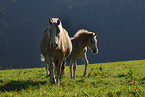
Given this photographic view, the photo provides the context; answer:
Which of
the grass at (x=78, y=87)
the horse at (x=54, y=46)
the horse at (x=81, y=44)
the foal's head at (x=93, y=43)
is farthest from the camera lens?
the foal's head at (x=93, y=43)

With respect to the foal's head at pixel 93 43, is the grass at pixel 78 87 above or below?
below

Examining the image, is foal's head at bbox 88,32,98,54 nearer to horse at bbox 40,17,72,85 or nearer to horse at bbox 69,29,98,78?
horse at bbox 69,29,98,78

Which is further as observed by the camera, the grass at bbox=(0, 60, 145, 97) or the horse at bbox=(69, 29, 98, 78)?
the horse at bbox=(69, 29, 98, 78)

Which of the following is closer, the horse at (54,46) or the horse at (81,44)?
the horse at (54,46)

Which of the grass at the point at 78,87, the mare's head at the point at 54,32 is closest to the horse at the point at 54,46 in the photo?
the mare's head at the point at 54,32

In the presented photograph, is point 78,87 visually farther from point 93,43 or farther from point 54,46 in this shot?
point 93,43

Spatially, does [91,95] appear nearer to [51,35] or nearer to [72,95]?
[72,95]

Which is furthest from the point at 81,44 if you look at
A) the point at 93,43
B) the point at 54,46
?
the point at 54,46

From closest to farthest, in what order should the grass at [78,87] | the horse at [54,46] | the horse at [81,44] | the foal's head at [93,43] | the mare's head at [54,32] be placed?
the grass at [78,87] → the mare's head at [54,32] → the horse at [54,46] → the horse at [81,44] → the foal's head at [93,43]

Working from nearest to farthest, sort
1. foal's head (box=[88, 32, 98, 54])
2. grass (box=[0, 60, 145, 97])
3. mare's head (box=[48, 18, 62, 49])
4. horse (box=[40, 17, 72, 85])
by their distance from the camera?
1. grass (box=[0, 60, 145, 97])
2. mare's head (box=[48, 18, 62, 49])
3. horse (box=[40, 17, 72, 85])
4. foal's head (box=[88, 32, 98, 54])

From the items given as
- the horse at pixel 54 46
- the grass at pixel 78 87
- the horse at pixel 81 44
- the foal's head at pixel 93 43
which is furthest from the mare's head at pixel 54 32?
the foal's head at pixel 93 43

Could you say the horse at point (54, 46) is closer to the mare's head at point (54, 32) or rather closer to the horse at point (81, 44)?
the mare's head at point (54, 32)

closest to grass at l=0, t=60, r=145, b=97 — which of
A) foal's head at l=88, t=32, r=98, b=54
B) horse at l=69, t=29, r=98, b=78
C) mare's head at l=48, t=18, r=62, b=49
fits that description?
mare's head at l=48, t=18, r=62, b=49

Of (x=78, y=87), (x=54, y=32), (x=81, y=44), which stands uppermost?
(x=54, y=32)
